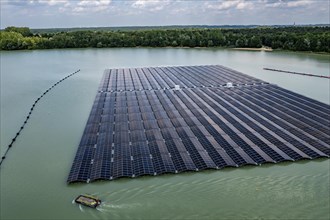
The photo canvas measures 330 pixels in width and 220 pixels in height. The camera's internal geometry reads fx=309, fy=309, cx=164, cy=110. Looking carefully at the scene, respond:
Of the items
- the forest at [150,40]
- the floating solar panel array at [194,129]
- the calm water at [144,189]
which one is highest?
the forest at [150,40]

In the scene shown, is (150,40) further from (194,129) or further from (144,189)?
(144,189)

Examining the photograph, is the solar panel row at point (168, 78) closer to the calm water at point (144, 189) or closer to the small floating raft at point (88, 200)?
the calm water at point (144, 189)

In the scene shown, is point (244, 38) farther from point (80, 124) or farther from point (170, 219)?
point (170, 219)

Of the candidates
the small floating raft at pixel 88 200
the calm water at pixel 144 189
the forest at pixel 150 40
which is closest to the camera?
the calm water at pixel 144 189

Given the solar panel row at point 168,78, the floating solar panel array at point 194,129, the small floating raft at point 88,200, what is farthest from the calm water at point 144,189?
the solar panel row at point 168,78

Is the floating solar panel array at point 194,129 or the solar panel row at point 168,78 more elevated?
the solar panel row at point 168,78

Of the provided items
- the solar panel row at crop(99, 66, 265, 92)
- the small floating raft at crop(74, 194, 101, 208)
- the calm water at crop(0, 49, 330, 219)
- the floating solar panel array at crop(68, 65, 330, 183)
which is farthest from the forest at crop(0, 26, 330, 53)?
the small floating raft at crop(74, 194, 101, 208)

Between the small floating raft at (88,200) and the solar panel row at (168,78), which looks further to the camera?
the solar panel row at (168,78)
